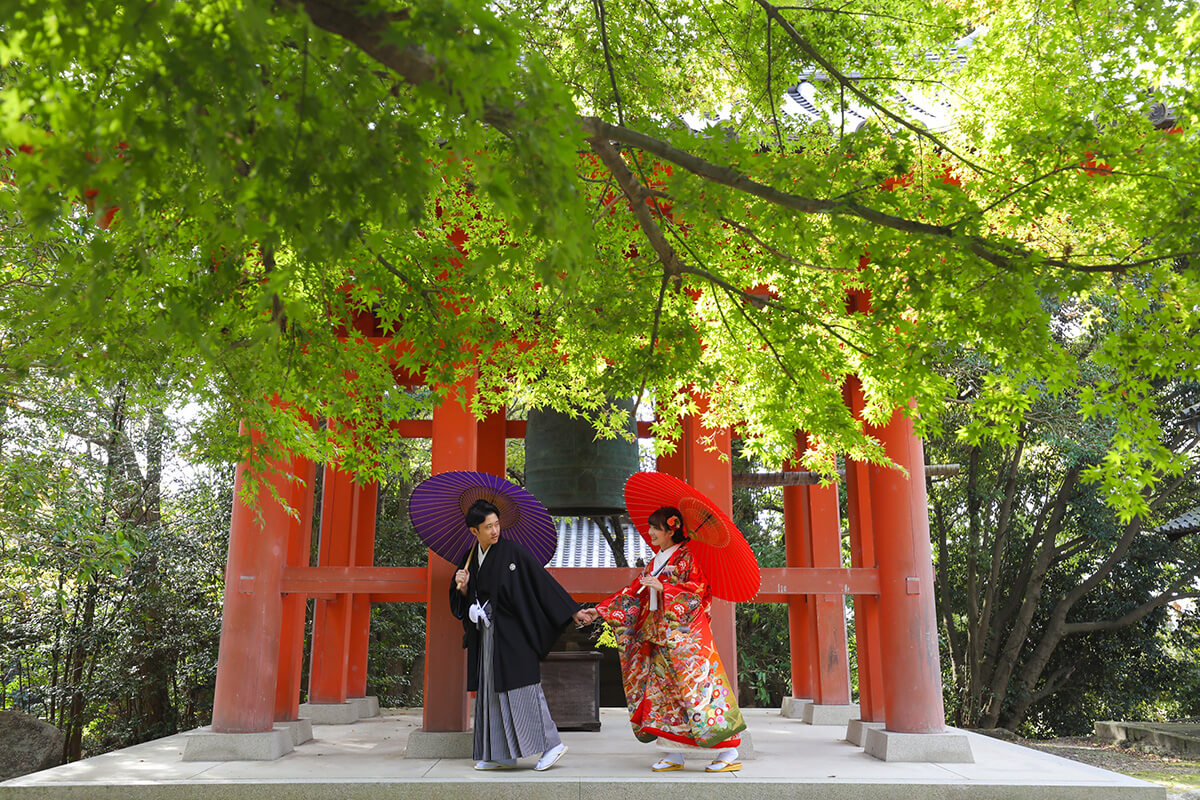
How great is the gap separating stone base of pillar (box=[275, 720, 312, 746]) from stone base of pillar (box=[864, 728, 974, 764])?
13.1 ft

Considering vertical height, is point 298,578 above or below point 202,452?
below

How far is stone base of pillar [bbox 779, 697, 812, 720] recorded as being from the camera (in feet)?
25.7

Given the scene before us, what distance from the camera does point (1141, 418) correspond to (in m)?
3.25

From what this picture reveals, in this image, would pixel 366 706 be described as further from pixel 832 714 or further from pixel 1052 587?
pixel 1052 587

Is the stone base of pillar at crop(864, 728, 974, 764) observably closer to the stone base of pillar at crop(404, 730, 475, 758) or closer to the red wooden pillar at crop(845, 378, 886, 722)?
the red wooden pillar at crop(845, 378, 886, 722)

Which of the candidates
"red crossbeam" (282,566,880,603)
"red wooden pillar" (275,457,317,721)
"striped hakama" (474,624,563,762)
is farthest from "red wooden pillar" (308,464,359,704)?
"striped hakama" (474,624,563,762)

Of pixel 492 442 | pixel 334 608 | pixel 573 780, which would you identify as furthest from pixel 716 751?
pixel 334 608

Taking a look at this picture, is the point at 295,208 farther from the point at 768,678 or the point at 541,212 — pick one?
the point at 768,678

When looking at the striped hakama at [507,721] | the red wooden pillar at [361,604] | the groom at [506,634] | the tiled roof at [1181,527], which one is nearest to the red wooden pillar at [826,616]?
the groom at [506,634]

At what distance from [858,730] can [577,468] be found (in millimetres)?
2755

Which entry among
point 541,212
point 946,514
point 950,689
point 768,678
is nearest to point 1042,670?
point 950,689

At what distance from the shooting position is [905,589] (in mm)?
5453

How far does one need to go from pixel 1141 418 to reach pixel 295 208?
320cm

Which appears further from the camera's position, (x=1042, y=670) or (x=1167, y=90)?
(x=1042, y=670)
